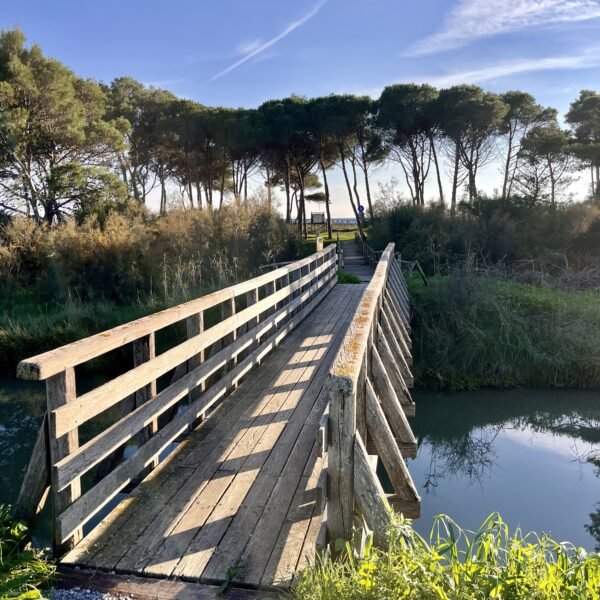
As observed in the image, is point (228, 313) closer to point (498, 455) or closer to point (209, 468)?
point (209, 468)

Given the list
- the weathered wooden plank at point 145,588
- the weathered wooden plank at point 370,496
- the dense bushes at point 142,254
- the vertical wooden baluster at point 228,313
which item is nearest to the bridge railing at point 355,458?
the weathered wooden plank at point 370,496

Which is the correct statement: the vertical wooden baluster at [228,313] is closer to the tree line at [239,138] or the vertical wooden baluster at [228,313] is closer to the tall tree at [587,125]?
the tree line at [239,138]

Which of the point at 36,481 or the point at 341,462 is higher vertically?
the point at 341,462

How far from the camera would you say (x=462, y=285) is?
12.5 metres

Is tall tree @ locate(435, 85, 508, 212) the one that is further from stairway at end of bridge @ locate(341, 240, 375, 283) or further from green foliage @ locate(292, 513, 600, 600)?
green foliage @ locate(292, 513, 600, 600)

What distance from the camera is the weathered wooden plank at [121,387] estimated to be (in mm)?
2512

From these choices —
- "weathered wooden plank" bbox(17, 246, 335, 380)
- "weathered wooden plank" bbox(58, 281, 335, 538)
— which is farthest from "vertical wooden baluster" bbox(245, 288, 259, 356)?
"weathered wooden plank" bbox(17, 246, 335, 380)

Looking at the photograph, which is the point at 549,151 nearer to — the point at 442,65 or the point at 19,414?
the point at 442,65

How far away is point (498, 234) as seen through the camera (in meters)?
20.2

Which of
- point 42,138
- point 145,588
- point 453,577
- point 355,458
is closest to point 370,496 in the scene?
point 355,458

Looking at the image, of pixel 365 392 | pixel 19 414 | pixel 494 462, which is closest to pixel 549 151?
pixel 494 462

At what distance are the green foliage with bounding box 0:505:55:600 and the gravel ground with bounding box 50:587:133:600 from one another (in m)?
0.08

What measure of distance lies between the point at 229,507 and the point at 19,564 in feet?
3.41

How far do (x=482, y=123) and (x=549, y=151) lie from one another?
12.0 ft
